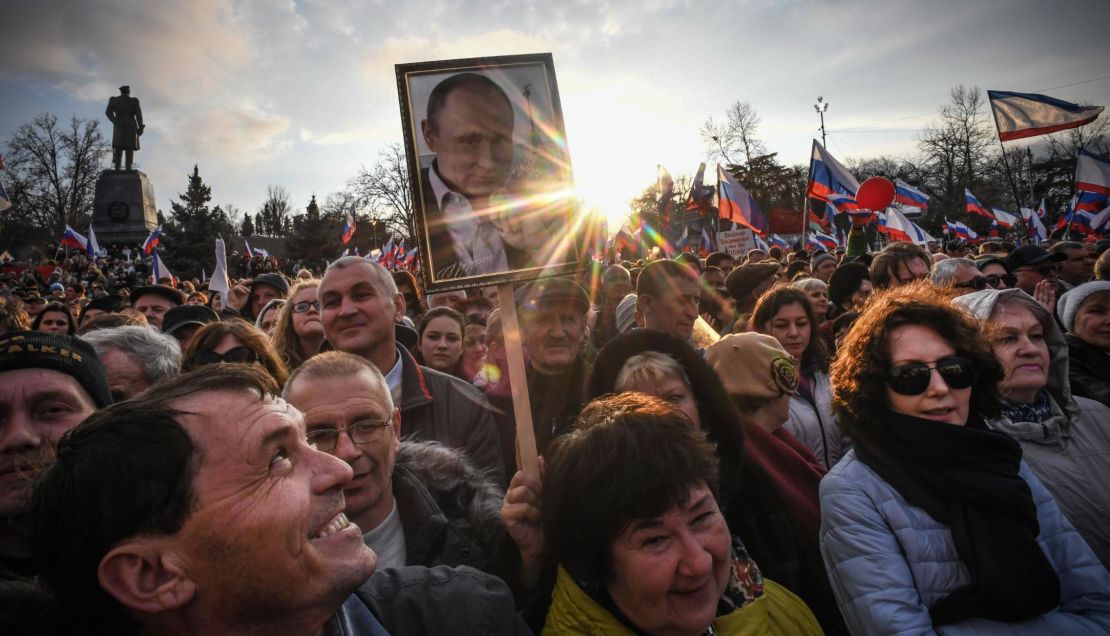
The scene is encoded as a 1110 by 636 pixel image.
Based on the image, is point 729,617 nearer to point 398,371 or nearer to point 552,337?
point 552,337

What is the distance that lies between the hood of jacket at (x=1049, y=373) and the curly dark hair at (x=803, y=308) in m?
0.92

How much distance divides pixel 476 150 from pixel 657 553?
4.74 ft

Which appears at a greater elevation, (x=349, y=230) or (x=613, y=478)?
(x=349, y=230)

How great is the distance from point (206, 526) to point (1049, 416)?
137 inches

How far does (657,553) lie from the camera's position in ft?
5.38

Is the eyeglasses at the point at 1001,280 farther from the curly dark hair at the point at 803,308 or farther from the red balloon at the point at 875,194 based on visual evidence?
the red balloon at the point at 875,194

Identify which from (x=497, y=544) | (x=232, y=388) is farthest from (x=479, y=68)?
(x=497, y=544)

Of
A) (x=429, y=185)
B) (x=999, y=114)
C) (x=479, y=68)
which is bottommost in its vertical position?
(x=429, y=185)

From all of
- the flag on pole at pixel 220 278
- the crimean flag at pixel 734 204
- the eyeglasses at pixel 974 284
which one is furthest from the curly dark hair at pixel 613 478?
the crimean flag at pixel 734 204

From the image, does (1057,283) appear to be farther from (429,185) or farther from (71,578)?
(71,578)

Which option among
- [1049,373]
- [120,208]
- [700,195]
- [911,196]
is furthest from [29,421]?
[120,208]

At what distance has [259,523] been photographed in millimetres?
1312

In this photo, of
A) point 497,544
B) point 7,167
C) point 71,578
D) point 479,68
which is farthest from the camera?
point 7,167

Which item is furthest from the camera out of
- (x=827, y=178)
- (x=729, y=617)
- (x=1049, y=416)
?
(x=827, y=178)
